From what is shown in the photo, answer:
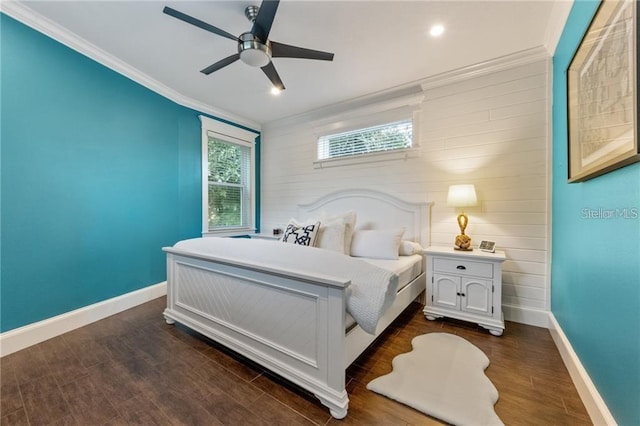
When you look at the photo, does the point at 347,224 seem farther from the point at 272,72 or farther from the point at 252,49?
the point at 252,49

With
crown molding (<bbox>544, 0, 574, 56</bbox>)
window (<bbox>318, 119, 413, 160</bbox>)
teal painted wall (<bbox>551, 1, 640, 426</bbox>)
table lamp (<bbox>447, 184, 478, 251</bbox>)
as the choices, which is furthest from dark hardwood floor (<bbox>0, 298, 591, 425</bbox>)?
crown molding (<bbox>544, 0, 574, 56</bbox>)

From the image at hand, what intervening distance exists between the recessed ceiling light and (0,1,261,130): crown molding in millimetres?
3077

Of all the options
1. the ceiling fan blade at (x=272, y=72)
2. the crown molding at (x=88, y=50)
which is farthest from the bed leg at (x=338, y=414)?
the crown molding at (x=88, y=50)

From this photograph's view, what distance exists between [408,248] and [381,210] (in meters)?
0.69

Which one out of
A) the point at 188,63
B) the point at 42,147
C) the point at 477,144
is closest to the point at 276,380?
the point at 42,147

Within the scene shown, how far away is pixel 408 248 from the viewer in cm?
276

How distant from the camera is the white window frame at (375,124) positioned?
307cm

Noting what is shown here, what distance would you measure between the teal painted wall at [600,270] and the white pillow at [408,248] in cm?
117

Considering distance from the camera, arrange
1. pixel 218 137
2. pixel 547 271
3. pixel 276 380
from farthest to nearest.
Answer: pixel 218 137 → pixel 547 271 → pixel 276 380

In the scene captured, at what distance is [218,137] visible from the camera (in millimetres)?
3902

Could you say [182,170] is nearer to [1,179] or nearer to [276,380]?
[1,179]

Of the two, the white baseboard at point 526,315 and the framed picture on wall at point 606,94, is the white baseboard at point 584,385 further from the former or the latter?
the framed picture on wall at point 606,94

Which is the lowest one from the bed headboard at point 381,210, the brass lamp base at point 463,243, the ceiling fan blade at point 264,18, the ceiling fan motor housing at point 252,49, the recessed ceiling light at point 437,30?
the brass lamp base at point 463,243

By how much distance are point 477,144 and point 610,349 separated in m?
2.11
